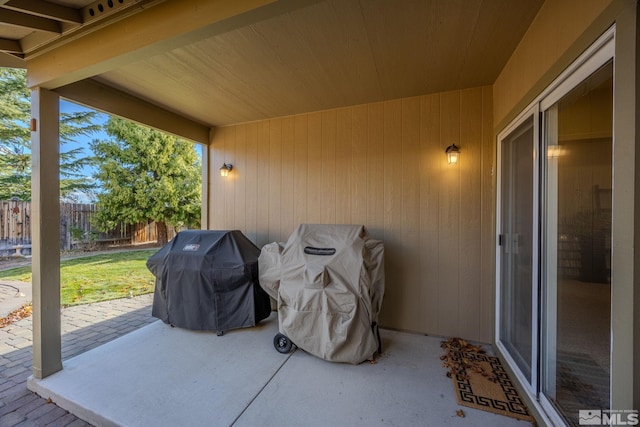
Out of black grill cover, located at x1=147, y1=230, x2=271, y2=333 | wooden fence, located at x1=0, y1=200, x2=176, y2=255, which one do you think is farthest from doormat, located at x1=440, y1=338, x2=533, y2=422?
wooden fence, located at x1=0, y1=200, x2=176, y2=255

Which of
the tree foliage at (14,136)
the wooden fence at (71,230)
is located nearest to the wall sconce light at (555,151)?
the wooden fence at (71,230)

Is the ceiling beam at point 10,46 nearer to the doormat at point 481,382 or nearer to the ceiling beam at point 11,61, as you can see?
the ceiling beam at point 11,61

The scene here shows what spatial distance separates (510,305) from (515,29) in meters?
2.33

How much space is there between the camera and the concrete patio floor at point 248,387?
175 cm

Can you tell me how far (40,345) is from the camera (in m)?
2.17

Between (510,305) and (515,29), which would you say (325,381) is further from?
(515,29)

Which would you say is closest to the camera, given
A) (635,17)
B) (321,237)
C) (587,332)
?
(635,17)

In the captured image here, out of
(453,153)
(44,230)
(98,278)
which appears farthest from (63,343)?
(453,153)

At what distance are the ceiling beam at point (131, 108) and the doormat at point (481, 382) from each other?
4.36 meters

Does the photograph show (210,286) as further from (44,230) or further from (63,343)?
(63,343)

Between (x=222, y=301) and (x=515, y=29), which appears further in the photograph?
(x=222, y=301)

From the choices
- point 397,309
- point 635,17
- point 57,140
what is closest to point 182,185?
point 57,140

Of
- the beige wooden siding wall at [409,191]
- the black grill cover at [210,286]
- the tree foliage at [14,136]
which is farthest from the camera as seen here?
the tree foliage at [14,136]

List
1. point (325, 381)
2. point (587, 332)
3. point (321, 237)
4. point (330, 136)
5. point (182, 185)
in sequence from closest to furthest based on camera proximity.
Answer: point (587, 332)
point (325, 381)
point (321, 237)
point (330, 136)
point (182, 185)
